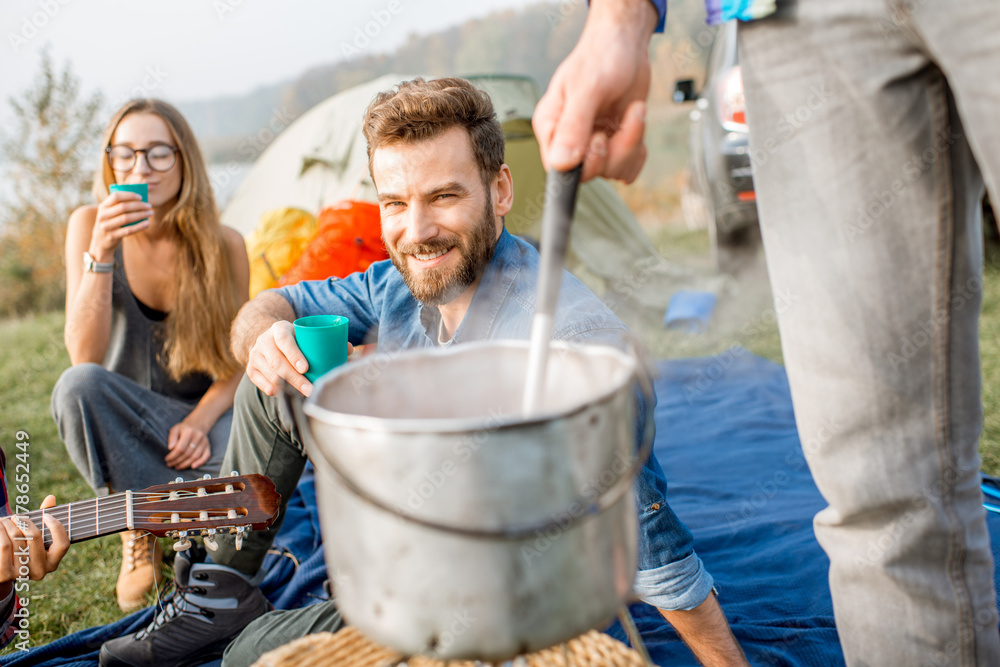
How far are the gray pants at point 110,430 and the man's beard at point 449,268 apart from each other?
44.8 inches

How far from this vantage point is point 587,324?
4.79ft

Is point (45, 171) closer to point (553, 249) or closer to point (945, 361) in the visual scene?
point (553, 249)

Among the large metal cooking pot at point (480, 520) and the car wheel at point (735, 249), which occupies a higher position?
the large metal cooking pot at point (480, 520)

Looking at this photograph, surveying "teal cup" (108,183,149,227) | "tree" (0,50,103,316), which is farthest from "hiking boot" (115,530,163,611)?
"tree" (0,50,103,316)

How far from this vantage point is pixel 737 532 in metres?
2.30

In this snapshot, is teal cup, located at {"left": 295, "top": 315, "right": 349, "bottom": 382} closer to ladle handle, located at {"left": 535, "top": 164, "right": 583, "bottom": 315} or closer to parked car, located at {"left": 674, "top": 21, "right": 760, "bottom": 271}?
ladle handle, located at {"left": 535, "top": 164, "right": 583, "bottom": 315}

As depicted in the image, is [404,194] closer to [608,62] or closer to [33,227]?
[608,62]

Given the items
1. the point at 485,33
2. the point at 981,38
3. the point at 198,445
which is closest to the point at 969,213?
the point at 981,38

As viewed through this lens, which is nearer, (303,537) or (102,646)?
(102,646)

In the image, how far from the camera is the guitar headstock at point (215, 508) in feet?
4.47

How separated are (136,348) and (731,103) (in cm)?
385

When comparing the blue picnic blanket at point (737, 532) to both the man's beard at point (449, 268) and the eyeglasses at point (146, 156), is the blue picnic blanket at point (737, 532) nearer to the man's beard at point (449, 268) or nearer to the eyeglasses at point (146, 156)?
the man's beard at point (449, 268)

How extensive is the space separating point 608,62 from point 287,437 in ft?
4.13

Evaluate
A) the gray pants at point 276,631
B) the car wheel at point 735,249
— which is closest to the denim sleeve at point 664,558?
the gray pants at point 276,631
